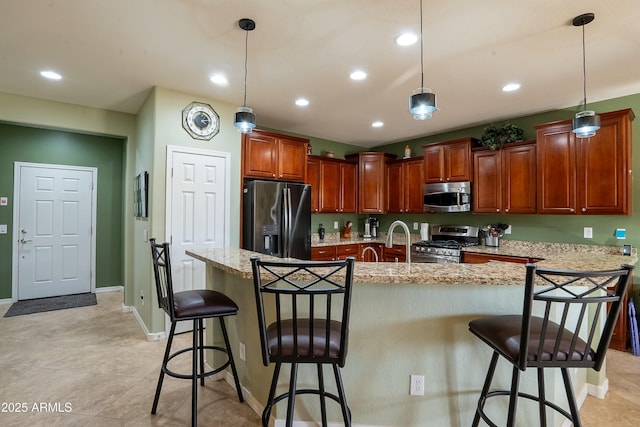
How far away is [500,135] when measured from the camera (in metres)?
4.14

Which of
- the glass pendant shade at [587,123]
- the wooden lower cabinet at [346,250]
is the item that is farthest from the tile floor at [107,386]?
the wooden lower cabinet at [346,250]

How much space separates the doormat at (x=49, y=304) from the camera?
425 cm

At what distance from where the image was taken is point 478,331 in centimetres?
157

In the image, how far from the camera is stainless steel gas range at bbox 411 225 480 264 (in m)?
4.34

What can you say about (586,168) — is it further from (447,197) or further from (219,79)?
(219,79)

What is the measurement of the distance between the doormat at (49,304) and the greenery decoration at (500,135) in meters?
5.88

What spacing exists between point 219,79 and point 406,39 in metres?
1.79

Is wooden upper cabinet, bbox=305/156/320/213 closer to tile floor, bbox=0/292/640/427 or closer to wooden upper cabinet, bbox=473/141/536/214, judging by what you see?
wooden upper cabinet, bbox=473/141/536/214

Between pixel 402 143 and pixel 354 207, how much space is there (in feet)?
4.76

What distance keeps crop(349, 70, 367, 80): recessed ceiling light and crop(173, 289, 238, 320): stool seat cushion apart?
2278 millimetres

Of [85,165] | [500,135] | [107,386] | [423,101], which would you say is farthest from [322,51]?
[85,165]

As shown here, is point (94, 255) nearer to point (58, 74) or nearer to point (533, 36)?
point (58, 74)

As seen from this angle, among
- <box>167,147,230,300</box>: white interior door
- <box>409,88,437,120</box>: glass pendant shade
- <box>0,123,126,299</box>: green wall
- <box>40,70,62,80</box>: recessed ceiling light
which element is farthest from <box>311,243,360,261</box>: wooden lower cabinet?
<box>40,70,62,80</box>: recessed ceiling light

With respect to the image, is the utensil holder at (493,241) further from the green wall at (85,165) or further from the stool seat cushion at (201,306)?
the green wall at (85,165)
